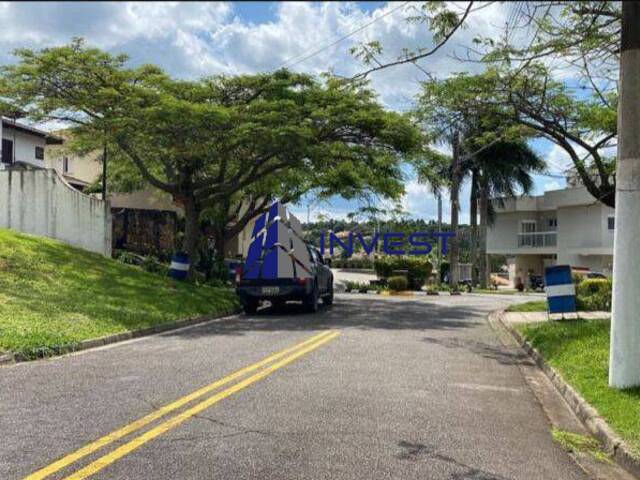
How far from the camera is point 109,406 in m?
7.02

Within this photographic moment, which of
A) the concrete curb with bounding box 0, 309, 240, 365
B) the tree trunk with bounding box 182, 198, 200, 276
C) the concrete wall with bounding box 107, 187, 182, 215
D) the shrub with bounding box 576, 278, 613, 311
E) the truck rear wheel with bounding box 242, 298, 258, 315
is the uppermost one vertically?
the concrete wall with bounding box 107, 187, 182, 215

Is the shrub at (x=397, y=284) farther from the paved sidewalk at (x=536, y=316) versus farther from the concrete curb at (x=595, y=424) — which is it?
the concrete curb at (x=595, y=424)

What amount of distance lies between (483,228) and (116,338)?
103ft

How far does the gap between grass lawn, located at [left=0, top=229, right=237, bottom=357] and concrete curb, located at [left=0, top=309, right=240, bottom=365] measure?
0.23 ft

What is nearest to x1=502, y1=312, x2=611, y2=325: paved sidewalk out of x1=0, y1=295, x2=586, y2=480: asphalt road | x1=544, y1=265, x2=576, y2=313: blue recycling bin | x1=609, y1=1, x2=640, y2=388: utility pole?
x1=544, y1=265, x2=576, y2=313: blue recycling bin

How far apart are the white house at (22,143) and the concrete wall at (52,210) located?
11599mm

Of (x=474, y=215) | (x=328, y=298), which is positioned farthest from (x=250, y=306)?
(x=474, y=215)

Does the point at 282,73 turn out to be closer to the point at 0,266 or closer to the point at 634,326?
the point at 0,266

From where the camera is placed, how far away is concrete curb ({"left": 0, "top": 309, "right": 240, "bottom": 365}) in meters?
10.1

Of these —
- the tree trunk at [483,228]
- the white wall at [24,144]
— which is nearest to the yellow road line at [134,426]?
the white wall at [24,144]

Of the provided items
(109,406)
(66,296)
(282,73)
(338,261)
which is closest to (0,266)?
(66,296)

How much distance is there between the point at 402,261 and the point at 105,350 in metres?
26.1

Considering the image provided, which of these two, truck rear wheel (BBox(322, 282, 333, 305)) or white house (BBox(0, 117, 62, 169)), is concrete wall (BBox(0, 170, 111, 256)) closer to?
truck rear wheel (BBox(322, 282, 333, 305))

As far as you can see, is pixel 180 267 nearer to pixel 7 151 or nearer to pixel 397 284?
pixel 397 284
